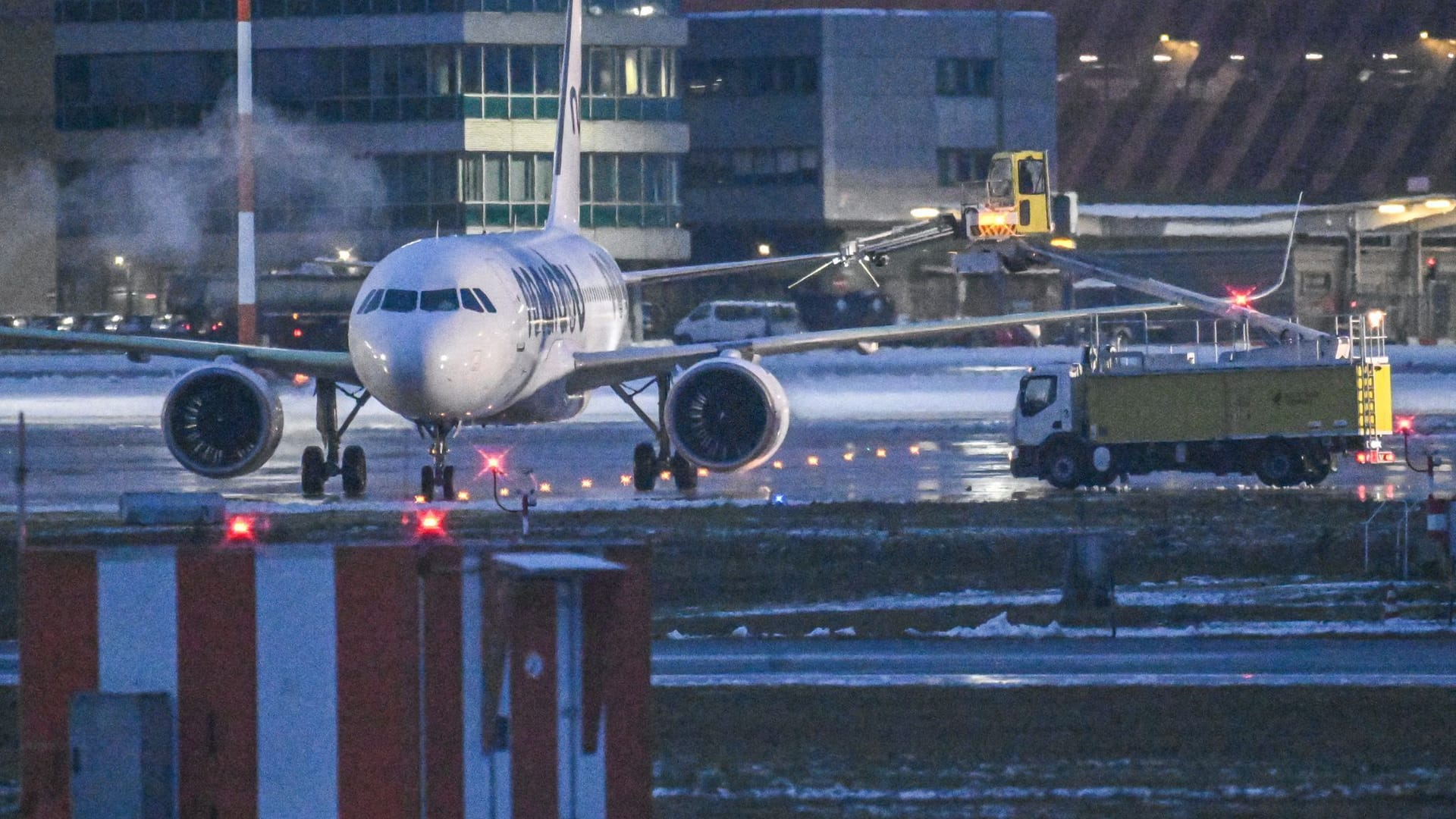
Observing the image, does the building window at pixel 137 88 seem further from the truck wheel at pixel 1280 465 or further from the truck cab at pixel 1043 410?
the truck wheel at pixel 1280 465

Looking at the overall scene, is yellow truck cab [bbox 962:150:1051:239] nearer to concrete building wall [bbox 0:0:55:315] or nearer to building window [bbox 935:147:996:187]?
building window [bbox 935:147:996:187]

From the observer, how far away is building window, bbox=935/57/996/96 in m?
80.6

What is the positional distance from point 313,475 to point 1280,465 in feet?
40.4

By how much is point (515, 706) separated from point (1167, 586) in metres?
12.0

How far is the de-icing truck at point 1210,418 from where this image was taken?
92.6ft

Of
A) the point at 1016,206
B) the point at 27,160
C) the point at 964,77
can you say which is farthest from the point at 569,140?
the point at 27,160

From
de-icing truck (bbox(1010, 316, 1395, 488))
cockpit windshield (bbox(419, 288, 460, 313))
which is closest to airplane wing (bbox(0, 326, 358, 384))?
cockpit windshield (bbox(419, 288, 460, 313))

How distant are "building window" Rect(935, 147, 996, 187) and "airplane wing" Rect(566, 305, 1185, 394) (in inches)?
2021

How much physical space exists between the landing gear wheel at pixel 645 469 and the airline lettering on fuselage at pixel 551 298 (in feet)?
6.26

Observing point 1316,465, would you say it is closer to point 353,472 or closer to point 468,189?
point 353,472

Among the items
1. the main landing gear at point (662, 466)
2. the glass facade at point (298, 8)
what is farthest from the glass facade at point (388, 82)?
the main landing gear at point (662, 466)

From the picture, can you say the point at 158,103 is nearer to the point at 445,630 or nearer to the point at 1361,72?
the point at 1361,72

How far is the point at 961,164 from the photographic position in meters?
81.1

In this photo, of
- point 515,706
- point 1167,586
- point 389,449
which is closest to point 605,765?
point 515,706
